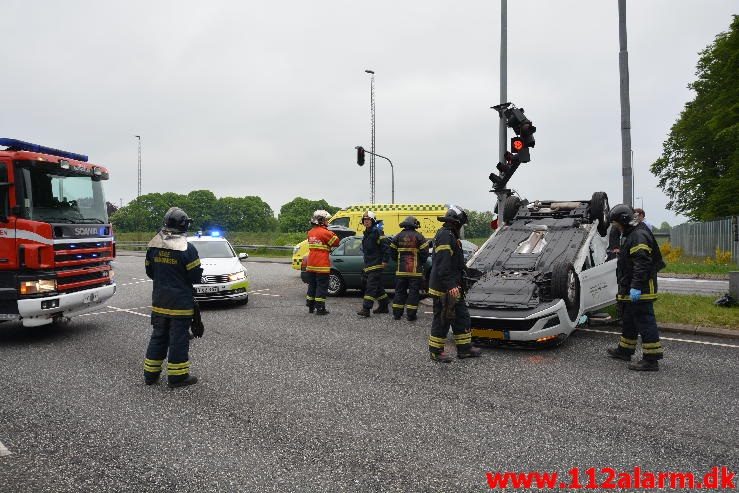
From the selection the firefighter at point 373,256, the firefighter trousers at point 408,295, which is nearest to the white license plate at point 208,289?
the firefighter at point 373,256

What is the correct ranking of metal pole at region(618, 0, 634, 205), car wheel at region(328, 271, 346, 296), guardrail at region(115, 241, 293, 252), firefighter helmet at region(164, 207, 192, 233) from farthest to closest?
1. guardrail at region(115, 241, 293, 252)
2. car wheel at region(328, 271, 346, 296)
3. metal pole at region(618, 0, 634, 205)
4. firefighter helmet at region(164, 207, 192, 233)

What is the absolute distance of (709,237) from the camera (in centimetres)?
2614

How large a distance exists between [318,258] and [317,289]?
61 centimetres

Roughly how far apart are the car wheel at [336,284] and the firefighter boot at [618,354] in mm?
7404

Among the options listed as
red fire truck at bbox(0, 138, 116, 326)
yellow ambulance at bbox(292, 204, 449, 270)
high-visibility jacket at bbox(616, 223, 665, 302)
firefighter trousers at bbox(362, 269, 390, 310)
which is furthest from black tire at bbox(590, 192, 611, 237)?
red fire truck at bbox(0, 138, 116, 326)

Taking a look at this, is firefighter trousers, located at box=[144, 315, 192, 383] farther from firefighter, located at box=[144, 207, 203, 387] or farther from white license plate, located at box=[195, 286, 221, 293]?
white license plate, located at box=[195, 286, 221, 293]

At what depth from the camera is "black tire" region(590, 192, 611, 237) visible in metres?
8.81

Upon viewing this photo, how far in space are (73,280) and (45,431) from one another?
4.19 meters

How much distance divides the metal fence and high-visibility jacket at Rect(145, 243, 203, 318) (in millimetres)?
21429

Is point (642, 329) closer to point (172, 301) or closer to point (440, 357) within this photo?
point (440, 357)

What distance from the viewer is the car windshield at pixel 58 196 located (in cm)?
751

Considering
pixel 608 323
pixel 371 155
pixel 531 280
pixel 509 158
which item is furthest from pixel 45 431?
pixel 371 155

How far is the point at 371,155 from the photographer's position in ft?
92.5

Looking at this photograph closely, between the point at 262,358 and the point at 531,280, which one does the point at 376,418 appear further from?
the point at 531,280
